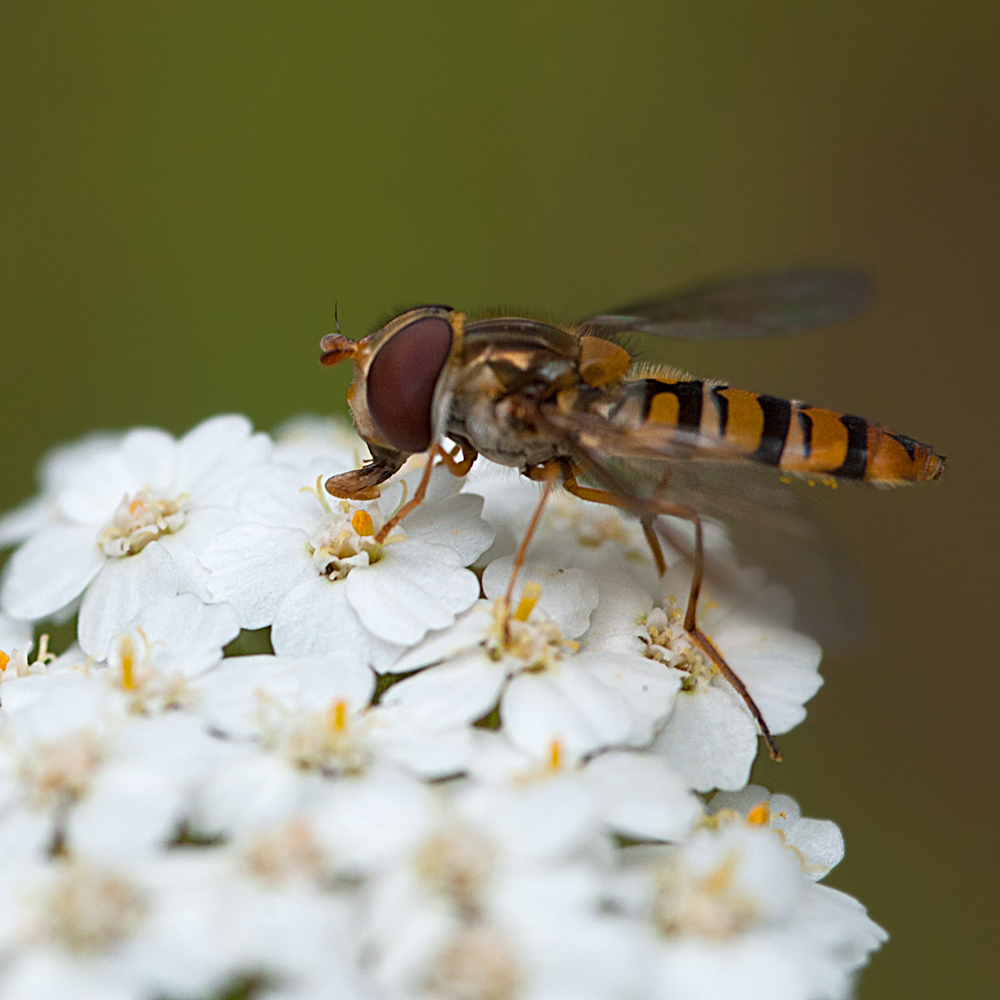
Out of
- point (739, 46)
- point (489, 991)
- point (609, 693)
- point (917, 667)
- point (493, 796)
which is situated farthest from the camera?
point (739, 46)

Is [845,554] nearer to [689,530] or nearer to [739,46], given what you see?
[689,530]

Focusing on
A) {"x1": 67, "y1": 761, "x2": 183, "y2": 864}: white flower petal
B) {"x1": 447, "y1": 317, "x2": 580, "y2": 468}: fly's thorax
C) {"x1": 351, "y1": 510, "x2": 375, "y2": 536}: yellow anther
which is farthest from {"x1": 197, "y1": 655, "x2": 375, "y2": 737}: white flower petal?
{"x1": 447, "y1": 317, "x2": 580, "y2": 468}: fly's thorax

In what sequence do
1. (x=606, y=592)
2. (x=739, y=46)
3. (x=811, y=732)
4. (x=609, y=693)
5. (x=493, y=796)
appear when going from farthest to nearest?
(x=739, y=46) → (x=811, y=732) → (x=606, y=592) → (x=609, y=693) → (x=493, y=796)

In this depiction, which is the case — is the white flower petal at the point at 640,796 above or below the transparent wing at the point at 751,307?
below

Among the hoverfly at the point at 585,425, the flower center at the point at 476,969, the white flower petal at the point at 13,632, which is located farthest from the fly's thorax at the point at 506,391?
the flower center at the point at 476,969

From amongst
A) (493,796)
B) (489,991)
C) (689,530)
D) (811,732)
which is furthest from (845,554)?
(811,732)

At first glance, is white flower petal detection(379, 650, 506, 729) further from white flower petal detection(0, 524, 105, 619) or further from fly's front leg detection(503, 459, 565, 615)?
white flower petal detection(0, 524, 105, 619)

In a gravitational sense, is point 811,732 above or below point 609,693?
below

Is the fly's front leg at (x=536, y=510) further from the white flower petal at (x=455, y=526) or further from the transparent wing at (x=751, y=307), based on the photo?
the transparent wing at (x=751, y=307)
